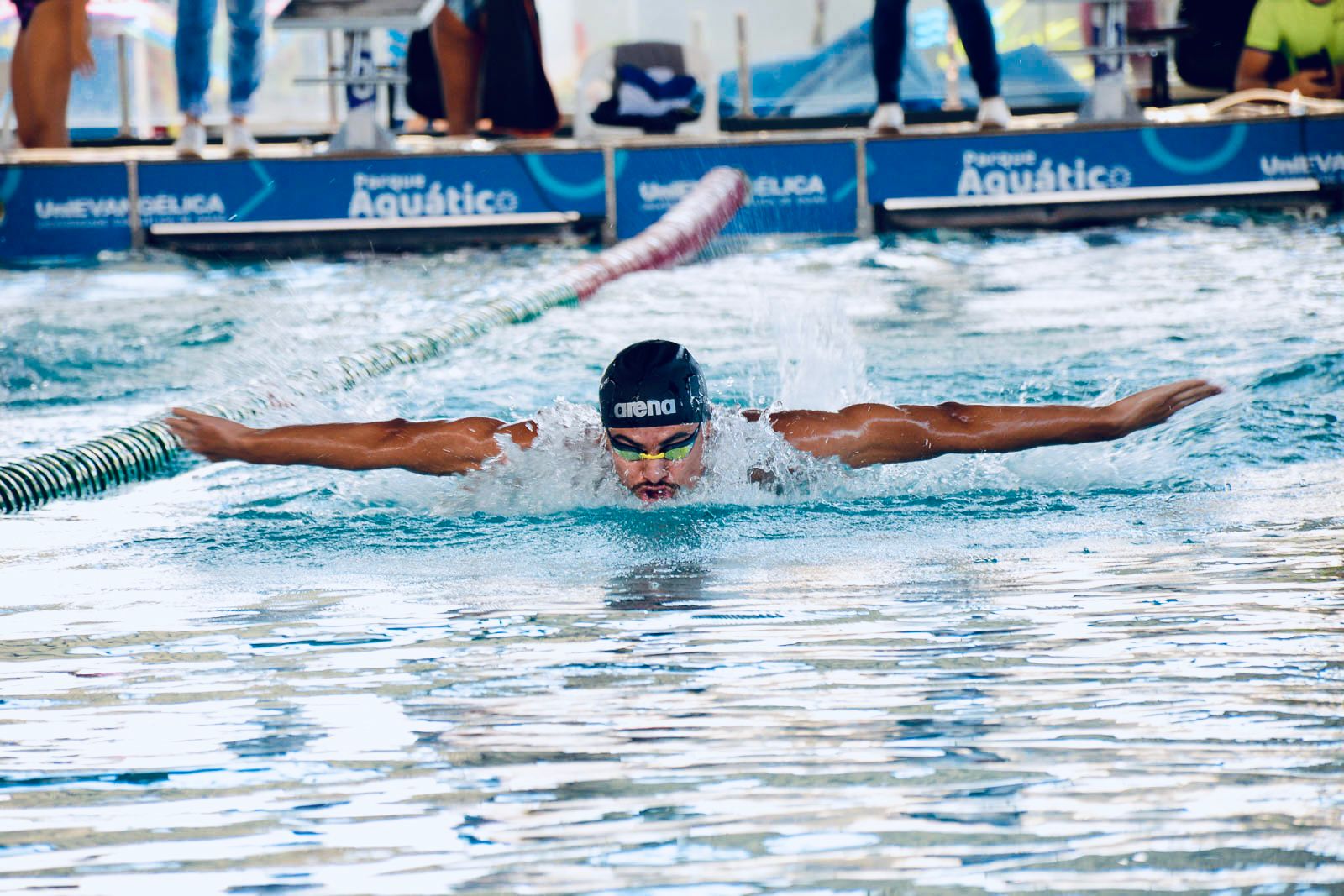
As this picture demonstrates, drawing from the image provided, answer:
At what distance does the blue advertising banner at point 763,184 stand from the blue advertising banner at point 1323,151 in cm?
235

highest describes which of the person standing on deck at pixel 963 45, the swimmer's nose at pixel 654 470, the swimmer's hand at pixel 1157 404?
the person standing on deck at pixel 963 45

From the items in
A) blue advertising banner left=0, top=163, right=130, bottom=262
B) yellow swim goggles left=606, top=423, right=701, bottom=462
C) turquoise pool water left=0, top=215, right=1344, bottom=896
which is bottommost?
turquoise pool water left=0, top=215, right=1344, bottom=896

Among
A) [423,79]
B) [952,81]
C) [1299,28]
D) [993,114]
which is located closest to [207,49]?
[423,79]

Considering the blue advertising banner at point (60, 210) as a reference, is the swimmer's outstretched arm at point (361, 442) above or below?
below

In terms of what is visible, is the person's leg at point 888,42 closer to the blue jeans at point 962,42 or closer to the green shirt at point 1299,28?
the blue jeans at point 962,42

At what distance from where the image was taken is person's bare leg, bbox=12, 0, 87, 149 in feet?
27.7

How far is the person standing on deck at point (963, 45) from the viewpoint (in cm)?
828

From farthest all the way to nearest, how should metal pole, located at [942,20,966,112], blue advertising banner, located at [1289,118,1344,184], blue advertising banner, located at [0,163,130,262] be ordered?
metal pole, located at [942,20,966,112]
blue advertising banner, located at [0,163,130,262]
blue advertising banner, located at [1289,118,1344,184]

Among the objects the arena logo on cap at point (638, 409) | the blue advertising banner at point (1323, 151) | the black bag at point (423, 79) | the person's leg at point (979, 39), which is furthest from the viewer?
the black bag at point (423, 79)

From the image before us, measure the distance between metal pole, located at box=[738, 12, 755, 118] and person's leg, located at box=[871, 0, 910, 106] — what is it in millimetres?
2356

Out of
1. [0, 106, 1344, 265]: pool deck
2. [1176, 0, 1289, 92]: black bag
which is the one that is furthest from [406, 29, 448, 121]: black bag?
[1176, 0, 1289, 92]: black bag

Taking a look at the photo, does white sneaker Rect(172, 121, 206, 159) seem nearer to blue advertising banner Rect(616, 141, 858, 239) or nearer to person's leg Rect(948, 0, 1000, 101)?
blue advertising banner Rect(616, 141, 858, 239)

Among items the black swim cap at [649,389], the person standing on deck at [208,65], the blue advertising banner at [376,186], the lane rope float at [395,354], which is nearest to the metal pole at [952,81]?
the lane rope float at [395,354]

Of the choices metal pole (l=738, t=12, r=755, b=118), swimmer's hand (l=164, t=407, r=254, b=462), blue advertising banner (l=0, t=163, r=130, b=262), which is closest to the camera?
swimmer's hand (l=164, t=407, r=254, b=462)
